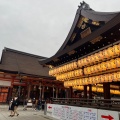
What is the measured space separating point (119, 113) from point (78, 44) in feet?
18.2

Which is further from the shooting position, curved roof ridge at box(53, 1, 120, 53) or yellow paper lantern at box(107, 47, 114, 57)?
curved roof ridge at box(53, 1, 120, 53)

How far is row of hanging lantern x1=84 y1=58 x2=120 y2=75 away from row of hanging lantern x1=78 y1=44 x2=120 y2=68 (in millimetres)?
370

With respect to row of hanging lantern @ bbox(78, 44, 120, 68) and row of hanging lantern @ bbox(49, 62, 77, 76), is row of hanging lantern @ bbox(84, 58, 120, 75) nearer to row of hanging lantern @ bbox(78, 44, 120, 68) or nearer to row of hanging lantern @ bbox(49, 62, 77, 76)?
row of hanging lantern @ bbox(78, 44, 120, 68)

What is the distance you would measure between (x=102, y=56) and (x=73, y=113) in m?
4.31

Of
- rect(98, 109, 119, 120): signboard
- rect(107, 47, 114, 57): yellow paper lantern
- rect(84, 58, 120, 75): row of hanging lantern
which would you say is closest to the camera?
rect(98, 109, 119, 120): signboard

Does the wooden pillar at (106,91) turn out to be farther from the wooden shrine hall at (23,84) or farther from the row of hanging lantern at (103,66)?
the wooden shrine hall at (23,84)

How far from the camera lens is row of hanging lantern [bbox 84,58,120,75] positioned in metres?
9.02

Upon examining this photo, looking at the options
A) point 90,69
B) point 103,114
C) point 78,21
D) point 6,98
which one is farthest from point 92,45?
point 6,98

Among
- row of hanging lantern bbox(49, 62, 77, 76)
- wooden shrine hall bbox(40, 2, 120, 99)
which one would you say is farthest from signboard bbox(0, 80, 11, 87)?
wooden shrine hall bbox(40, 2, 120, 99)

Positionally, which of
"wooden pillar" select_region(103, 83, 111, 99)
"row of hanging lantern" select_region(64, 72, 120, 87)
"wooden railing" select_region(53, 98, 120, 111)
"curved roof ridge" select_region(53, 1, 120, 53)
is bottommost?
"wooden railing" select_region(53, 98, 120, 111)

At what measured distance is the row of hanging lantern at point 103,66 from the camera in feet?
29.6

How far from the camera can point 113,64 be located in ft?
30.3

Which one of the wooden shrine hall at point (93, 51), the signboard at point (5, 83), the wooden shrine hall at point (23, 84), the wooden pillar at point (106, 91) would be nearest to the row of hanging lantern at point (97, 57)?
the wooden shrine hall at point (93, 51)

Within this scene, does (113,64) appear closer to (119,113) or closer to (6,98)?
(119,113)
